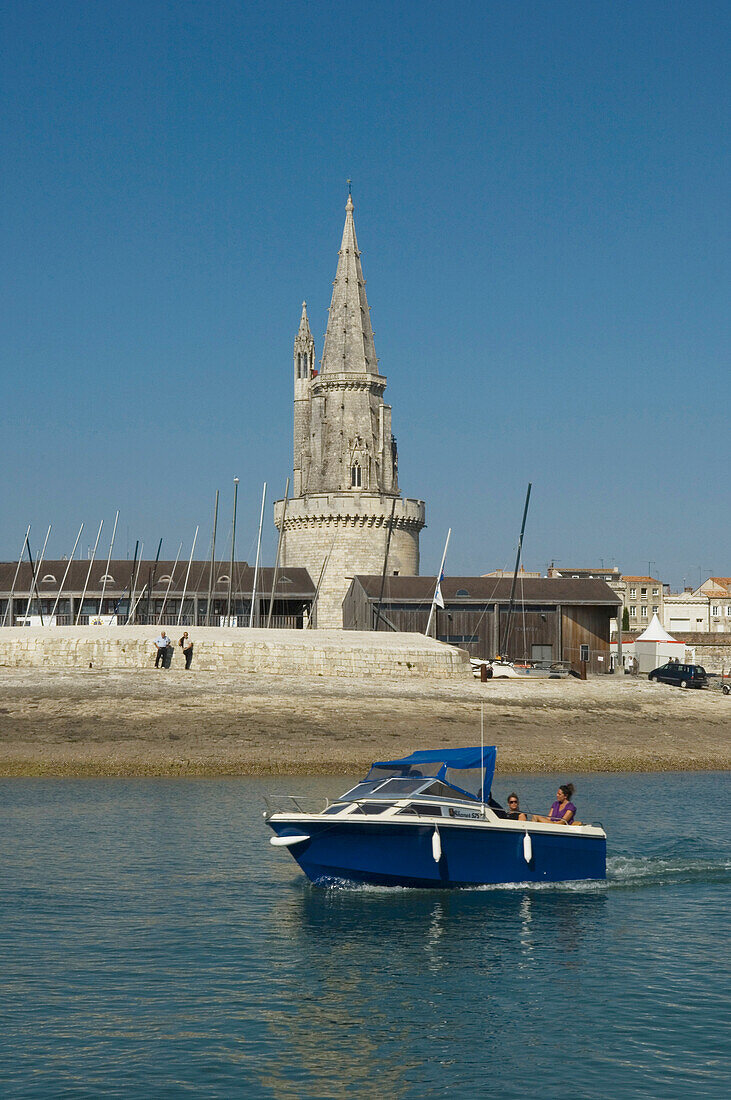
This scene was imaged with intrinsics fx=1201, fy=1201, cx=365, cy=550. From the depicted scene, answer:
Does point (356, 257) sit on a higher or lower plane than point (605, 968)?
higher

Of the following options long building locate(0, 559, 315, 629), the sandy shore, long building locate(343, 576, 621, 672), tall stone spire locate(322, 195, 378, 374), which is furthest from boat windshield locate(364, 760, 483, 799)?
tall stone spire locate(322, 195, 378, 374)

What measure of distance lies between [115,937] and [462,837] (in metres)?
6.43

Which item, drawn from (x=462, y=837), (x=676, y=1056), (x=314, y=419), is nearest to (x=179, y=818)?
(x=462, y=837)

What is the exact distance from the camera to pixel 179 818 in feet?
88.4

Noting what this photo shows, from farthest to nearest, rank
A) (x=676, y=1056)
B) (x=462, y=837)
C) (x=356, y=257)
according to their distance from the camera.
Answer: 1. (x=356, y=257)
2. (x=462, y=837)
3. (x=676, y=1056)

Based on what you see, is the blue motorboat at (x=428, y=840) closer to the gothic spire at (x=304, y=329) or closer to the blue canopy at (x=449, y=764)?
the blue canopy at (x=449, y=764)

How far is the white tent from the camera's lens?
7025cm

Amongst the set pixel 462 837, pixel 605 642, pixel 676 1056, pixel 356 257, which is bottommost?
pixel 676 1056

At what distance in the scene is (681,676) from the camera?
54.0 meters

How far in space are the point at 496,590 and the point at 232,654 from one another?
22.8 meters

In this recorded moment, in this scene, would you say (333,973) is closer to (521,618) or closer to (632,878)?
(632,878)

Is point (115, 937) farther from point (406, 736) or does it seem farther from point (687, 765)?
point (687, 765)

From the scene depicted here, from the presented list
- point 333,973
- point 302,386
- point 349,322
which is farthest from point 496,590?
point 333,973

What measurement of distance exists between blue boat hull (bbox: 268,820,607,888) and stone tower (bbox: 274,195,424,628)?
5858 cm
